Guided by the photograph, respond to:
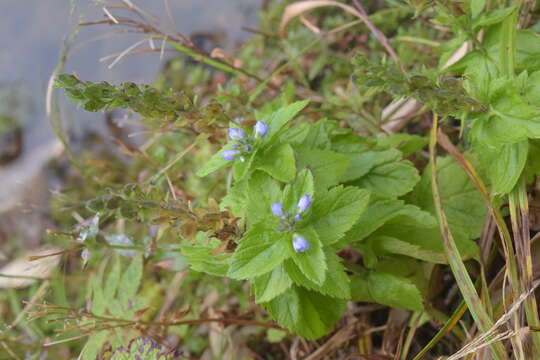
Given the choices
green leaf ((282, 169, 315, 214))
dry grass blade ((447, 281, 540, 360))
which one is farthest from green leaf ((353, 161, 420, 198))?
dry grass blade ((447, 281, 540, 360))

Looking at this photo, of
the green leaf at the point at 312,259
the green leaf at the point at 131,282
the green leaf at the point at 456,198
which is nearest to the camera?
the green leaf at the point at 312,259

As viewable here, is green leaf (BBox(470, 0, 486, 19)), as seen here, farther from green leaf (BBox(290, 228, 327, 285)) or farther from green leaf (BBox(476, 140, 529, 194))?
green leaf (BBox(290, 228, 327, 285))

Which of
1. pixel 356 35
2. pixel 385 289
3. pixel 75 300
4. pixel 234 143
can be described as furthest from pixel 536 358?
pixel 75 300

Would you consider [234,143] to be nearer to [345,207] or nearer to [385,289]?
[345,207]

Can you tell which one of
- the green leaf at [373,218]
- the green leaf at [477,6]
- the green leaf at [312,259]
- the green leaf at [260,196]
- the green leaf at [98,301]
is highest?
the green leaf at [477,6]

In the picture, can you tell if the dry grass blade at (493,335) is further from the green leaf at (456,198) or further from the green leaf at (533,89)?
the green leaf at (533,89)

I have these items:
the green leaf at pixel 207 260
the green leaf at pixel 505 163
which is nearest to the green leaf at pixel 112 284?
the green leaf at pixel 207 260
